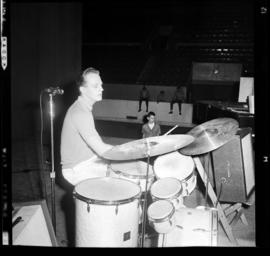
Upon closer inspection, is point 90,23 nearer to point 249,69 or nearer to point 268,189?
point 249,69

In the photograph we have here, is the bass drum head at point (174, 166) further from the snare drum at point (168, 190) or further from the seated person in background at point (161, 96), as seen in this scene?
the seated person in background at point (161, 96)

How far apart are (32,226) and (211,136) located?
5.51ft

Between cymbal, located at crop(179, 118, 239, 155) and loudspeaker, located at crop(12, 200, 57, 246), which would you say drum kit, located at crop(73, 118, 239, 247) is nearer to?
cymbal, located at crop(179, 118, 239, 155)

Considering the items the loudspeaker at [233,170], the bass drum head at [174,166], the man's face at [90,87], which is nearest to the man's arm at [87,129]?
the man's face at [90,87]

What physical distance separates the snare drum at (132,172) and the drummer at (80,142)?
0.18 meters

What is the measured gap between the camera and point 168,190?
2.41 metres

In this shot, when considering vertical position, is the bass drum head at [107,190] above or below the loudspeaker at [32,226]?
above

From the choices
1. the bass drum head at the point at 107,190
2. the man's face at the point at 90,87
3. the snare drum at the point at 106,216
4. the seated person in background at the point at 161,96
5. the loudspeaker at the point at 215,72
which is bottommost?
the snare drum at the point at 106,216

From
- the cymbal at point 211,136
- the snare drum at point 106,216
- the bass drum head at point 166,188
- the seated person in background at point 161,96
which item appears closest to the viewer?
the snare drum at point 106,216

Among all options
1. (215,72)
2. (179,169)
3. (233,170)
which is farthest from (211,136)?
(215,72)

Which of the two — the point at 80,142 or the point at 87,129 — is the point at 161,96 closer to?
the point at 80,142

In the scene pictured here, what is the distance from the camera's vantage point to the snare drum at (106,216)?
212 cm

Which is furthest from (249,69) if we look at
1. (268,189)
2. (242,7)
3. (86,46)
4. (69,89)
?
(268,189)

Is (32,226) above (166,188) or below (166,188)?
below
